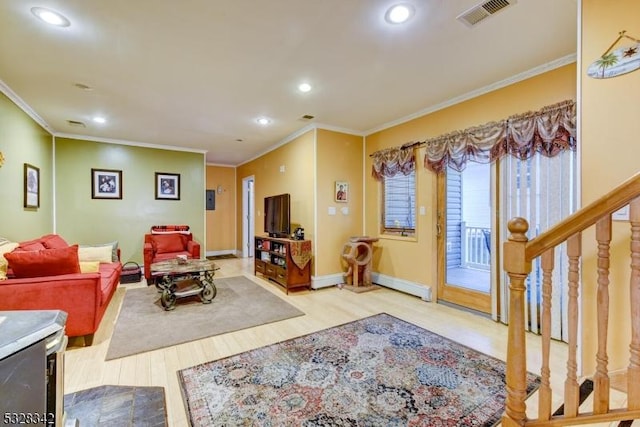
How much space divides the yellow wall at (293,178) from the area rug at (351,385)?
2.24 m

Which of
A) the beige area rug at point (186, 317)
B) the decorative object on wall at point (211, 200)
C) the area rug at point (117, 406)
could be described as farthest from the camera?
the decorative object on wall at point (211, 200)

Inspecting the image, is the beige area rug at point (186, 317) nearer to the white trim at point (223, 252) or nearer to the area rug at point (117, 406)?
the area rug at point (117, 406)

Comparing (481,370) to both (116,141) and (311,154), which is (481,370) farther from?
(116,141)

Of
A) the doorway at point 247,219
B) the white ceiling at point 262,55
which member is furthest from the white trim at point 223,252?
the white ceiling at point 262,55

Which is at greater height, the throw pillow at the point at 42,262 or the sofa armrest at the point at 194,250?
the throw pillow at the point at 42,262

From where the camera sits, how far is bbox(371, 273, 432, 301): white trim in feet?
12.3

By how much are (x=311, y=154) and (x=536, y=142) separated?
2.79 meters

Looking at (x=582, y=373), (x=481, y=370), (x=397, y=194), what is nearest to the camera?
(x=582, y=373)

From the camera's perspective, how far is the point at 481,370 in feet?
6.83

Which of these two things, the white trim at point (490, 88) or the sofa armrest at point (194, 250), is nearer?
the white trim at point (490, 88)

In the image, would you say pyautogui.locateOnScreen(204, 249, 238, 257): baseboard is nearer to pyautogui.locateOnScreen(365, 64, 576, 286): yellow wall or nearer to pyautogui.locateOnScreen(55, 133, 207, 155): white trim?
pyautogui.locateOnScreen(55, 133, 207, 155): white trim

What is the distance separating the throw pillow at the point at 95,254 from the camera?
3.91 metres

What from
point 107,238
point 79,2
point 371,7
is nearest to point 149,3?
point 79,2

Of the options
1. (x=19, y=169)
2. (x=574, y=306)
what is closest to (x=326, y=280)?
(x=574, y=306)
